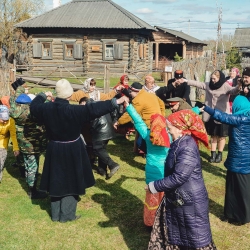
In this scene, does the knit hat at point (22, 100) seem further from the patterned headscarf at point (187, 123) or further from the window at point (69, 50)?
the window at point (69, 50)

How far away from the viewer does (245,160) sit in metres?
4.92

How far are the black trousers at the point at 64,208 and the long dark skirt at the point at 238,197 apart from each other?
2.19 metres

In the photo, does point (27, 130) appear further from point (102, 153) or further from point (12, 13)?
point (12, 13)

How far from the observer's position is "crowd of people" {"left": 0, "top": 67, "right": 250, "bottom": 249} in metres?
3.39

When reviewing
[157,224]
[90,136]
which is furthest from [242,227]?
[90,136]

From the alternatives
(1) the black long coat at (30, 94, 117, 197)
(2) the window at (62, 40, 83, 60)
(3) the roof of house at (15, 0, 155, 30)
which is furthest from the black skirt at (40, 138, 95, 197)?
(2) the window at (62, 40, 83, 60)

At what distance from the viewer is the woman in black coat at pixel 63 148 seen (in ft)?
14.9

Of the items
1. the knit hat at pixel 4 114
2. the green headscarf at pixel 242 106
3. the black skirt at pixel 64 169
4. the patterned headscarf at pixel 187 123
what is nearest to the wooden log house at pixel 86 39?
the knit hat at pixel 4 114

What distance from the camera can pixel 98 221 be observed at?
5199 mm

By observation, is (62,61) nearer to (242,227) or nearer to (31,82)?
(31,82)

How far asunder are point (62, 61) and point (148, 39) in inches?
294

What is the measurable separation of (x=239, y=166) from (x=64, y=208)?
8.32 feet

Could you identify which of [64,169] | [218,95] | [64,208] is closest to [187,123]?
[64,169]

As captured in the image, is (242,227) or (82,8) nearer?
(242,227)
